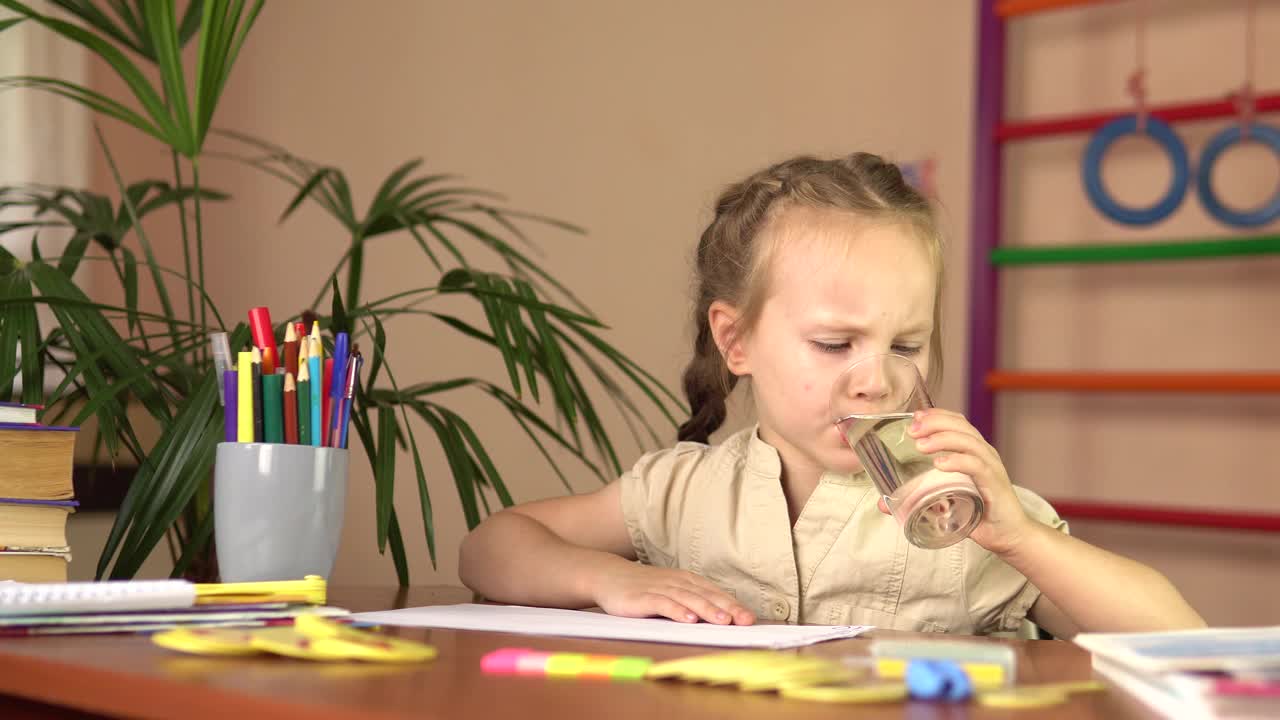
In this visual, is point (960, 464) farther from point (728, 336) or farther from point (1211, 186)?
point (1211, 186)

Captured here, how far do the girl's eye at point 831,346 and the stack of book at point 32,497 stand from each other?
571mm

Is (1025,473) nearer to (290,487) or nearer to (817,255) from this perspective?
(817,255)

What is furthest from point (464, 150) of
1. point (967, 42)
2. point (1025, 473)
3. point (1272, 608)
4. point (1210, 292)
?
point (1272, 608)

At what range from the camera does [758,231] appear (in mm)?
Answer: 1169

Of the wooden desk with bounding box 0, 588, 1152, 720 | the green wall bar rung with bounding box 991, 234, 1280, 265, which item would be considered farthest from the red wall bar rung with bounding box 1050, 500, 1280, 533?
the wooden desk with bounding box 0, 588, 1152, 720

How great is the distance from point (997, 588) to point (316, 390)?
21.3 inches

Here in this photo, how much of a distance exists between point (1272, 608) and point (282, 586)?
1.80 meters

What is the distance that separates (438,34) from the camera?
2.96 metres

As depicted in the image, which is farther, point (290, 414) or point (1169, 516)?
point (1169, 516)

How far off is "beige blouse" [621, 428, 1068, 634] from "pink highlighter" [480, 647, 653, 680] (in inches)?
18.6

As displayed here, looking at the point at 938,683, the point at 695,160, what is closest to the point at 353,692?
the point at 938,683

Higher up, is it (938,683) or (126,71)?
(126,71)

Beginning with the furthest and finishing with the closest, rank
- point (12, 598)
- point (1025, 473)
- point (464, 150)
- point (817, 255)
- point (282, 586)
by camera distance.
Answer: point (464, 150) < point (1025, 473) < point (817, 255) < point (282, 586) < point (12, 598)

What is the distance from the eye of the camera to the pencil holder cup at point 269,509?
0.90 metres
